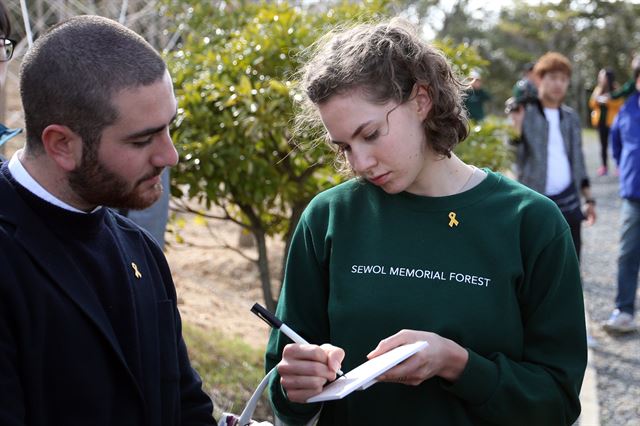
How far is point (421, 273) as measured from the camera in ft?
7.57

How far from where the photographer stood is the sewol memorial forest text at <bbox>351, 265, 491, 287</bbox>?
2279 millimetres

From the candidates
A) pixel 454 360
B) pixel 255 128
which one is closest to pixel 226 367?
pixel 255 128

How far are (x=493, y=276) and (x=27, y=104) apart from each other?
1.23 metres

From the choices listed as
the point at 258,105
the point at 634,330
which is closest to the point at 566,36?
the point at 634,330

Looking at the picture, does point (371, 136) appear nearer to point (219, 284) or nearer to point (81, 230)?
point (81, 230)

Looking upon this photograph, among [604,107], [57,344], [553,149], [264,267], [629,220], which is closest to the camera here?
[57,344]

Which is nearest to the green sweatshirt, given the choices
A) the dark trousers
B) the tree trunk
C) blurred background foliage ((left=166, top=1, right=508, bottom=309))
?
blurred background foliage ((left=166, top=1, right=508, bottom=309))

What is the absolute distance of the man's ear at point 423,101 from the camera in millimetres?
2395

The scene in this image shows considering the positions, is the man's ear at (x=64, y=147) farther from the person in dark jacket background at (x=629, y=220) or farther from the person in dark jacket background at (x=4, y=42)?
the person in dark jacket background at (x=629, y=220)

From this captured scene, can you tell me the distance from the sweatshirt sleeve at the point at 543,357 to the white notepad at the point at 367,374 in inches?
10.5

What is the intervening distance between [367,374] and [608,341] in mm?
5649

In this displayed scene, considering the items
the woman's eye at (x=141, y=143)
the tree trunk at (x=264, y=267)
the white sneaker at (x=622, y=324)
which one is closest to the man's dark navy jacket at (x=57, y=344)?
the woman's eye at (x=141, y=143)

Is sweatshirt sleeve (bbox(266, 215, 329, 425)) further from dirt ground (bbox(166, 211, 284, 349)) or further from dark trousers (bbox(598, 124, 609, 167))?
dark trousers (bbox(598, 124, 609, 167))

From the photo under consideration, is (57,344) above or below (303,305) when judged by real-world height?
above
